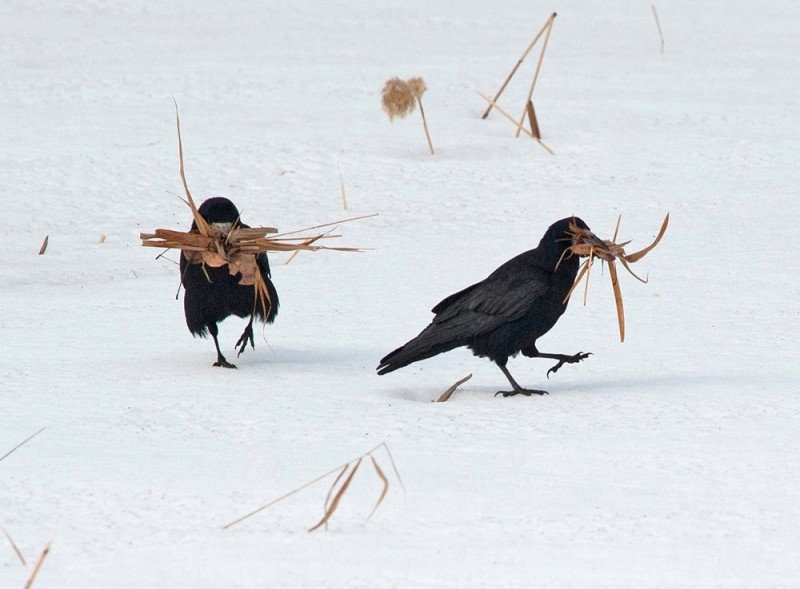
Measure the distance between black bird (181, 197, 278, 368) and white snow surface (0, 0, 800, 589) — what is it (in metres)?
0.21

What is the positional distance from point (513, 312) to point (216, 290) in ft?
4.47

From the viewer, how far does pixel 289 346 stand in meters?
6.39

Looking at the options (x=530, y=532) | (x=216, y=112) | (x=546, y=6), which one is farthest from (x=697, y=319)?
(x=546, y=6)

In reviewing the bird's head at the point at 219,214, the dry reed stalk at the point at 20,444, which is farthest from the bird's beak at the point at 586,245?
the dry reed stalk at the point at 20,444

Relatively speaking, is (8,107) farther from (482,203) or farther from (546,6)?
(546,6)

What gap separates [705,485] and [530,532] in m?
0.69

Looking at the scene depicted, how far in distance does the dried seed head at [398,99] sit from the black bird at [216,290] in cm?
410

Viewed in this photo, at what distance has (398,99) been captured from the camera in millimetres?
10008

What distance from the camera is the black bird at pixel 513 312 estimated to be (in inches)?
213

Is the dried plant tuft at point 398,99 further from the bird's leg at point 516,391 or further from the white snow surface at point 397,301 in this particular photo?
the bird's leg at point 516,391

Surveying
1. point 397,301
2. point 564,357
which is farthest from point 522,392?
point 397,301

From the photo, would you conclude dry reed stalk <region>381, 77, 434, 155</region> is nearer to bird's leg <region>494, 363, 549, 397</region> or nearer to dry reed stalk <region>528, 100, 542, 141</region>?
dry reed stalk <region>528, 100, 542, 141</region>

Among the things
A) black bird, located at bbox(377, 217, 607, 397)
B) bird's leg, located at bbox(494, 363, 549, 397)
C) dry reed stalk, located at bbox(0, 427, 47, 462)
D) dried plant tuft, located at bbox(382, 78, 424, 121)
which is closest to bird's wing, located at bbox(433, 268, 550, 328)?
black bird, located at bbox(377, 217, 607, 397)

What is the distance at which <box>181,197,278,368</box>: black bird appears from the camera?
5.95 meters
